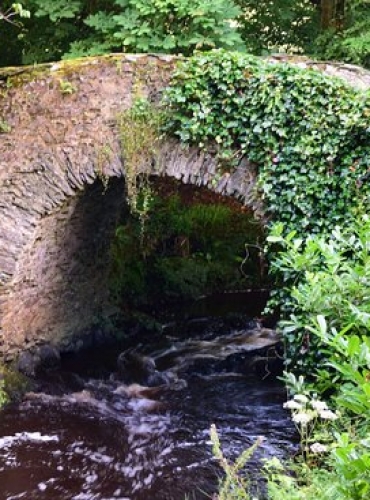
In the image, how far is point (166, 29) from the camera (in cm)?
655

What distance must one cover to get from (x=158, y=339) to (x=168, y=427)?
2627mm

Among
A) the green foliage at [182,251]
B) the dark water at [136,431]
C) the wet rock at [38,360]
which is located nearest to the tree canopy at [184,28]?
the green foliage at [182,251]

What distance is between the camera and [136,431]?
583cm

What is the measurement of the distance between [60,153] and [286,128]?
7.34 ft

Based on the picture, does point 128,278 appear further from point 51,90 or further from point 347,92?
point 347,92

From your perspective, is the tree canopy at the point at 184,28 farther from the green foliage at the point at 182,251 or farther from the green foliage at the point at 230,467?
the green foliage at the point at 230,467

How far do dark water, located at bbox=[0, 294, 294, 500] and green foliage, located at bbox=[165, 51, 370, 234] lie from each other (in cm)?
207

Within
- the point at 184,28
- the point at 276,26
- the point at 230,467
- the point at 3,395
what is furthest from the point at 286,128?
the point at 276,26

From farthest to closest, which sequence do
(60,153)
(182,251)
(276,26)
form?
(182,251) → (276,26) → (60,153)

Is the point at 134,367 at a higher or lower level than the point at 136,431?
lower

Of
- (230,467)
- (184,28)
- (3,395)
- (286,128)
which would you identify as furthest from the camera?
(184,28)

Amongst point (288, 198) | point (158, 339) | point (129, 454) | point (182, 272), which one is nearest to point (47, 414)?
point (129, 454)

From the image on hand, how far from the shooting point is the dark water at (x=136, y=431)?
4.85m

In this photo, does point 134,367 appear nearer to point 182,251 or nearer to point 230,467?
point 182,251
